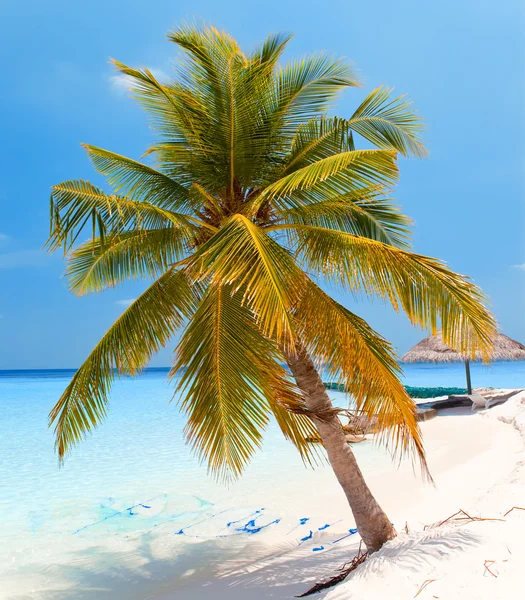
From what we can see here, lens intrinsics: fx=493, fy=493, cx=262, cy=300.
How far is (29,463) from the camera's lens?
1116cm

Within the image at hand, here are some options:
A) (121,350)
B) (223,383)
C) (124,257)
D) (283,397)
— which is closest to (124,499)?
(121,350)

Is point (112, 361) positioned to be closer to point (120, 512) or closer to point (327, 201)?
point (327, 201)

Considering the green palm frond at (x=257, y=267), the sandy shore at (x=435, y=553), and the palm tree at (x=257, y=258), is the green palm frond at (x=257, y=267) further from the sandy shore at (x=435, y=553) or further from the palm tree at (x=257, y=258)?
the sandy shore at (x=435, y=553)

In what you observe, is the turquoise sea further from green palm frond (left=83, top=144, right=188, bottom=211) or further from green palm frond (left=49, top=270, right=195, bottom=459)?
green palm frond (left=83, top=144, right=188, bottom=211)

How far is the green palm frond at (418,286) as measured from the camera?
11.8 ft

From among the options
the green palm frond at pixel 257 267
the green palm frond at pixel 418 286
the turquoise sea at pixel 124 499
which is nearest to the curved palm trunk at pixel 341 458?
the green palm frond at pixel 418 286

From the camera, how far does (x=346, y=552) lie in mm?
5098

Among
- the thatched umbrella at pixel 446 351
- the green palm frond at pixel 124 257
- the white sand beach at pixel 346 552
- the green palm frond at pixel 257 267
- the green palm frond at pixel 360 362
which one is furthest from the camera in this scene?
the thatched umbrella at pixel 446 351

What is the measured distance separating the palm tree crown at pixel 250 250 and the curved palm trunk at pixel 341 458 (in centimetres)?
24

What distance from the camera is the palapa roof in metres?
16.5

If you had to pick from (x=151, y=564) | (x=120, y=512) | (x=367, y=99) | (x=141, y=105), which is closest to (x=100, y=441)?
(x=120, y=512)

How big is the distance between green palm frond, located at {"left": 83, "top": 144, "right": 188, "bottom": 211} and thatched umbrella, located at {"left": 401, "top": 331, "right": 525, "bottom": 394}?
13303 millimetres

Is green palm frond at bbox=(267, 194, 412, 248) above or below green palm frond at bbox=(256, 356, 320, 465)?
above

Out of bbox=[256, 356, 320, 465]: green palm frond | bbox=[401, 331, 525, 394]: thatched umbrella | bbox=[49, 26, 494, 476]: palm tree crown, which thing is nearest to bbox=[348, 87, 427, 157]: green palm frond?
bbox=[49, 26, 494, 476]: palm tree crown
